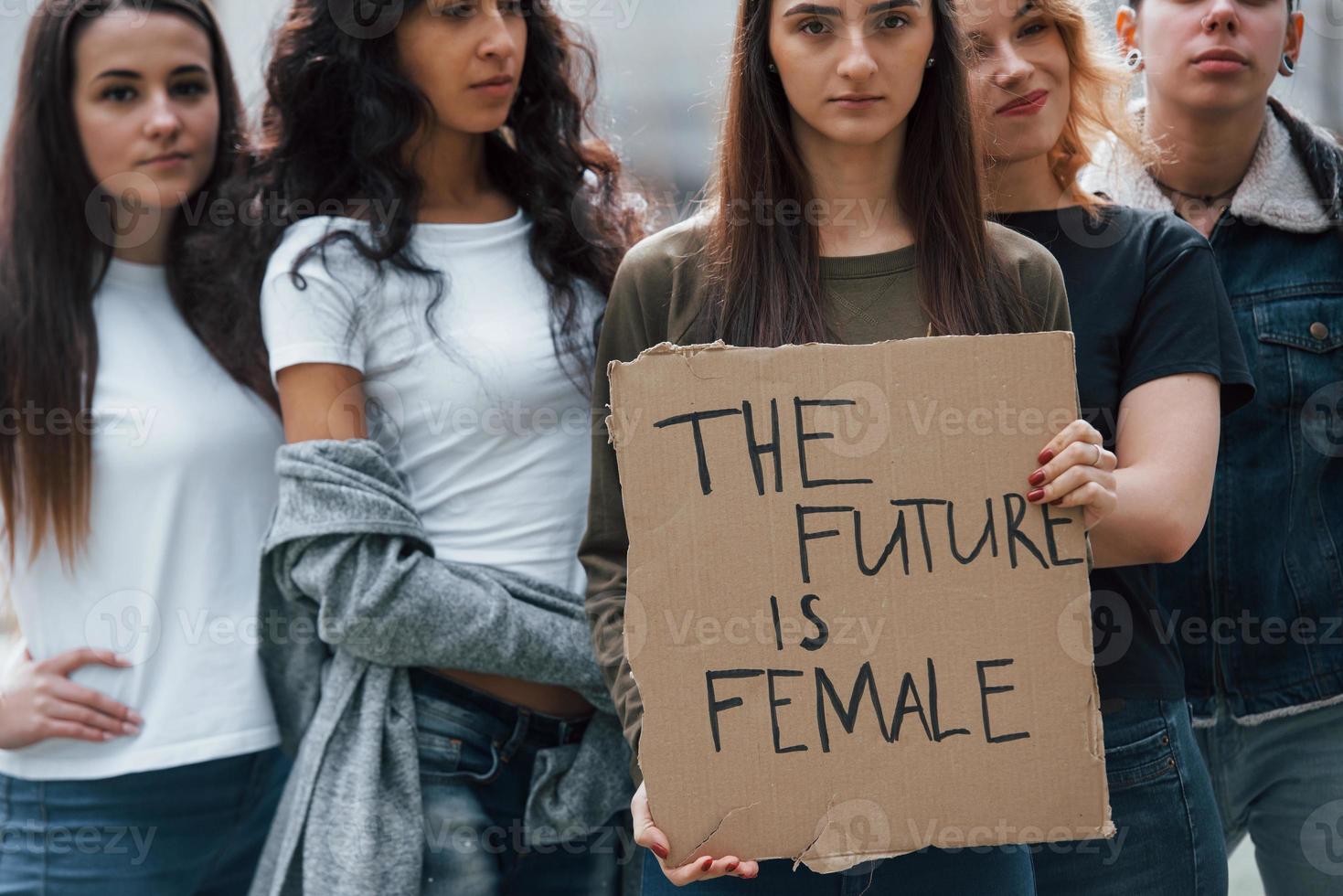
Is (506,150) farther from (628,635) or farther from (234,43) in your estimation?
(234,43)

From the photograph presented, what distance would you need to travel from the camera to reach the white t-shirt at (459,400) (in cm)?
205

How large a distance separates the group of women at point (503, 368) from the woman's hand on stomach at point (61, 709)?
0.01 metres

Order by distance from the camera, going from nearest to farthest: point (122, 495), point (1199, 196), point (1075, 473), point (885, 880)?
point (1075, 473), point (885, 880), point (122, 495), point (1199, 196)

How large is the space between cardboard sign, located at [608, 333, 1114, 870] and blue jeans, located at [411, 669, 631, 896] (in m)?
0.54

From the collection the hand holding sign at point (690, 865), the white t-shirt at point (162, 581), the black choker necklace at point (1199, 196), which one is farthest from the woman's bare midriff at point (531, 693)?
the black choker necklace at point (1199, 196)

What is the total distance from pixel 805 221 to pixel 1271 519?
36.8 inches

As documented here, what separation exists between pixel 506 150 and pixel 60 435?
852 mm

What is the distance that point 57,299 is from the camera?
2229 mm

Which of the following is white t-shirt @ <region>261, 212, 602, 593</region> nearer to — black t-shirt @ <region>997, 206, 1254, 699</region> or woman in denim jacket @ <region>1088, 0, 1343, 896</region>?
black t-shirt @ <region>997, 206, 1254, 699</region>

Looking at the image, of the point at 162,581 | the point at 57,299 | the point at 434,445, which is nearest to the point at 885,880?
the point at 434,445

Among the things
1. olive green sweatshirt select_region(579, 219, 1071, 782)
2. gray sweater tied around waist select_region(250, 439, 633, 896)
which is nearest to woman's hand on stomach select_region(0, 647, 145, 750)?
gray sweater tied around waist select_region(250, 439, 633, 896)

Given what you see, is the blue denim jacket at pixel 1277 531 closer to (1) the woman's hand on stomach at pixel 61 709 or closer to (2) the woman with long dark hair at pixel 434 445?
(2) the woman with long dark hair at pixel 434 445

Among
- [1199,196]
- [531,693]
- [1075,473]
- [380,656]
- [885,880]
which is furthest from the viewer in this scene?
[1199,196]

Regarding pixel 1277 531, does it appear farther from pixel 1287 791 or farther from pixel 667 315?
pixel 667 315
